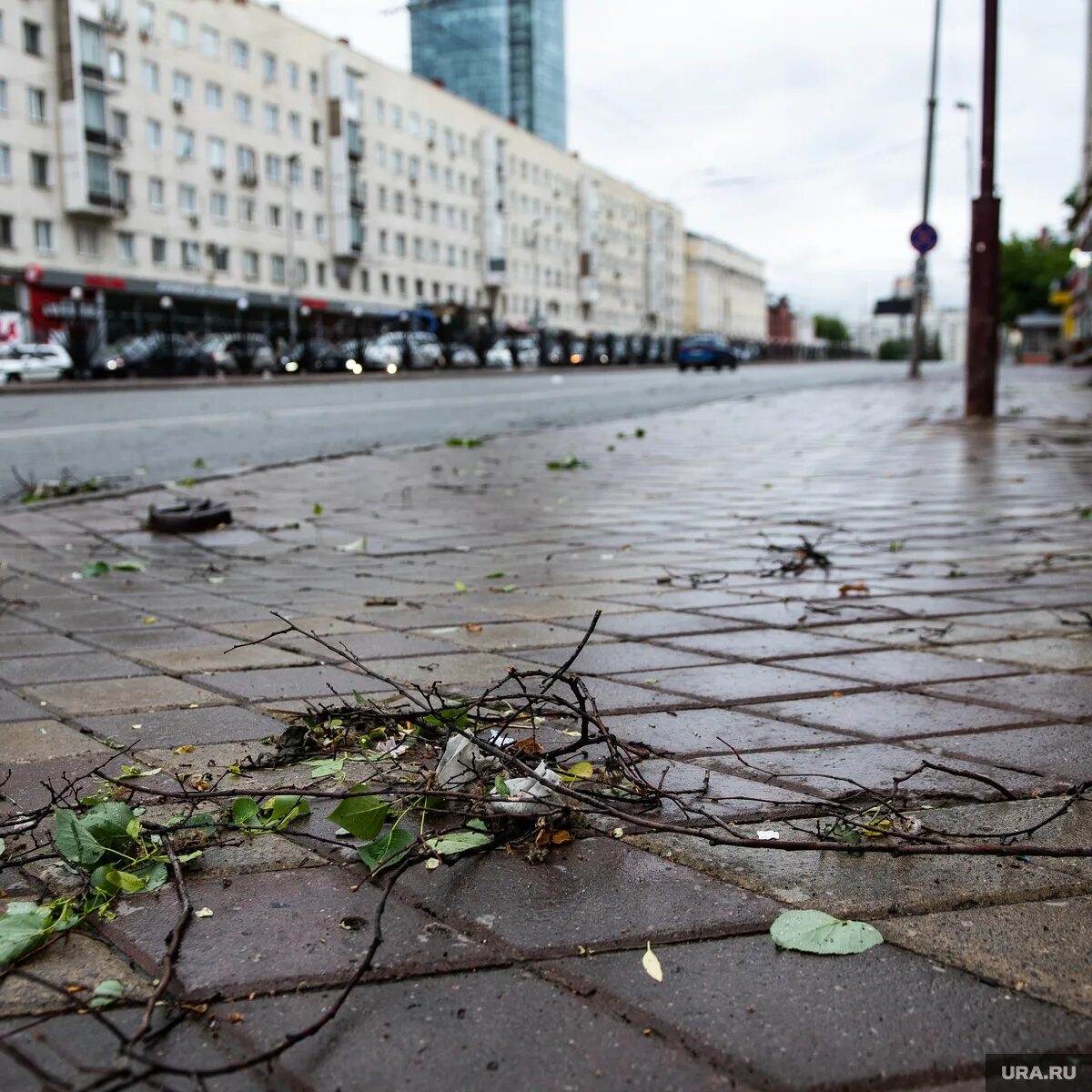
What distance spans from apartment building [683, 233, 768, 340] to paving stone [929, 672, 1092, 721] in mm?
119343

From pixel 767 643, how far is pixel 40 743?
1815 mm

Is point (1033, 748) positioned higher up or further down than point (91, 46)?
further down

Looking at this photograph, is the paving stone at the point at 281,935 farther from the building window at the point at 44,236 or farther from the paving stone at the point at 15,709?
the building window at the point at 44,236

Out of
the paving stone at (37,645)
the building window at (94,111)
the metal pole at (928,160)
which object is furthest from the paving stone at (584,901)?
the building window at (94,111)

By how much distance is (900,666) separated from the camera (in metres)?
2.90

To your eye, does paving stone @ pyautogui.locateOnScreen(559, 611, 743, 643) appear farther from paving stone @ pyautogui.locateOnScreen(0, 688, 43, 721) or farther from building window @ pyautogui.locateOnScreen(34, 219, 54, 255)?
building window @ pyautogui.locateOnScreen(34, 219, 54, 255)

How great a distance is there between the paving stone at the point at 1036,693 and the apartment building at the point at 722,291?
119 m

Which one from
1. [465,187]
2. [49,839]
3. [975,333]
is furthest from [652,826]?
[465,187]

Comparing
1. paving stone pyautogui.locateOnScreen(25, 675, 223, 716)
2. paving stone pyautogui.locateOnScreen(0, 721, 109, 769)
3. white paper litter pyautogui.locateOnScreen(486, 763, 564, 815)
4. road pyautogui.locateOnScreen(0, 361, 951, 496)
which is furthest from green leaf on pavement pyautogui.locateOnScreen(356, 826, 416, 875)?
road pyautogui.locateOnScreen(0, 361, 951, 496)

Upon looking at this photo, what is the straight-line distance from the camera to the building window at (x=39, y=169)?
45.5m

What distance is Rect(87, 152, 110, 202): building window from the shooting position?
1833 inches

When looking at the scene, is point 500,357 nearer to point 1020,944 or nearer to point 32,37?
point 32,37

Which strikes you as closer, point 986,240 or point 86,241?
point 986,240

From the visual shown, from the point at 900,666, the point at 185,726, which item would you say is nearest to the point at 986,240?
the point at 900,666
